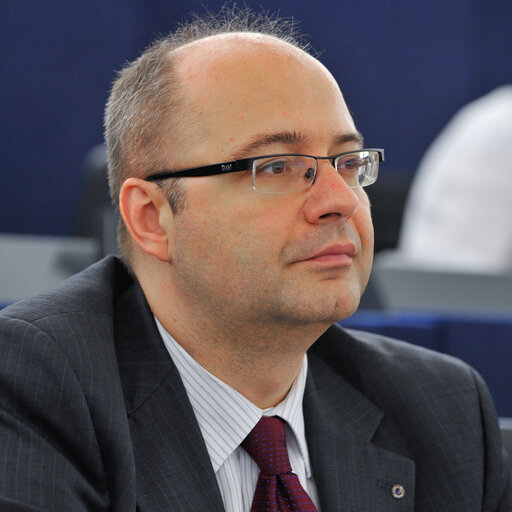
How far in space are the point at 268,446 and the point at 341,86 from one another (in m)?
3.03

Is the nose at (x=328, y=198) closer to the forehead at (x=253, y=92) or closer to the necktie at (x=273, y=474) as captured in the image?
the forehead at (x=253, y=92)

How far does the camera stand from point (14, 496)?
34.3 inches

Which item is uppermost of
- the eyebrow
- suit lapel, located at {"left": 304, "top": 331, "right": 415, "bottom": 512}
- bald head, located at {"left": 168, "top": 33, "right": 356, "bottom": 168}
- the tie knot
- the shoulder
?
bald head, located at {"left": 168, "top": 33, "right": 356, "bottom": 168}

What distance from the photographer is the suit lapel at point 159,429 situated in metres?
1.03

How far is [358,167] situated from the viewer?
3.92 feet

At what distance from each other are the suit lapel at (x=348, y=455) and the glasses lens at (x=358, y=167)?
0.32 meters

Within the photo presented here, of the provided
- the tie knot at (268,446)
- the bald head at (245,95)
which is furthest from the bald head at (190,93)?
the tie knot at (268,446)

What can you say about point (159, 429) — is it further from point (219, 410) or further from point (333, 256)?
point (333, 256)

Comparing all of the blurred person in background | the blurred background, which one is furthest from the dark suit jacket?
the blurred person in background

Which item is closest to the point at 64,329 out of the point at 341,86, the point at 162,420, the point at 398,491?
the point at 162,420

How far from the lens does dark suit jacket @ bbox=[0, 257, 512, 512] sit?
951mm

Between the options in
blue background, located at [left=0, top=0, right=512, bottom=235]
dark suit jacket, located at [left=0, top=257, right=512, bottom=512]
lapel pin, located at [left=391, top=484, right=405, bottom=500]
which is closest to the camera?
dark suit jacket, located at [left=0, top=257, right=512, bottom=512]

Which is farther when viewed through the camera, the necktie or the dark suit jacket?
the necktie

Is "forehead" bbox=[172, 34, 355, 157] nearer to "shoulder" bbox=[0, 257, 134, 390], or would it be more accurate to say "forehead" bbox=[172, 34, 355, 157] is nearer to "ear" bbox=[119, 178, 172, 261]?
"ear" bbox=[119, 178, 172, 261]
